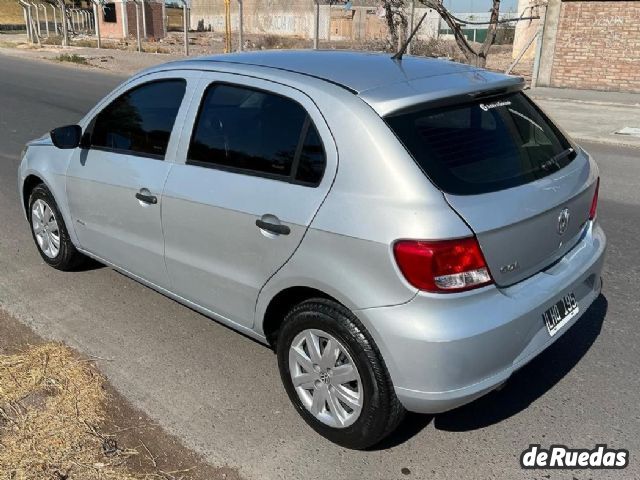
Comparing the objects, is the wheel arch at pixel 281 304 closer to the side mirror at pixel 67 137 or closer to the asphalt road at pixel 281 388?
the asphalt road at pixel 281 388

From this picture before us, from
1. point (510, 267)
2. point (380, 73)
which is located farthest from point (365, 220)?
point (380, 73)

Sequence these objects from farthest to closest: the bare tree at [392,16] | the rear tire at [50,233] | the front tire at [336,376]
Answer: the bare tree at [392,16], the rear tire at [50,233], the front tire at [336,376]

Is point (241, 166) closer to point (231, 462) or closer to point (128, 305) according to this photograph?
point (231, 462)

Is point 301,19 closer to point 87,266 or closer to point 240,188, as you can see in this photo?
point 87,266

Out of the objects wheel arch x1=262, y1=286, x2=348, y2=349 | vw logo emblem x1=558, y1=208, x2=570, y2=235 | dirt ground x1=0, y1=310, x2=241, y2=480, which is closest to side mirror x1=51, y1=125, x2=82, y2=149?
dirt ground x1=0, y1=310, x2=241, y2=480

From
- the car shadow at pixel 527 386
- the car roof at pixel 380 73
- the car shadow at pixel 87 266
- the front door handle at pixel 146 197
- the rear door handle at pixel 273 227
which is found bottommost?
the car shadow at pixel 87 266

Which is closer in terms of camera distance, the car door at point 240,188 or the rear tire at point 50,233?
the car door at point 240,188

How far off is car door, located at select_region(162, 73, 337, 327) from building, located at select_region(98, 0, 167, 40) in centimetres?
4315

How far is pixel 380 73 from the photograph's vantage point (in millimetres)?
3189

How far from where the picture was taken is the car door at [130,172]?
3.64 m

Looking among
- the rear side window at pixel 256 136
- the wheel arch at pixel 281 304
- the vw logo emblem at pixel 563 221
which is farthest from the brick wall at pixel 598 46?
the wheel arch at pixel 281 304

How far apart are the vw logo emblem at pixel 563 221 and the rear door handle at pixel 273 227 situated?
1301 millimetres

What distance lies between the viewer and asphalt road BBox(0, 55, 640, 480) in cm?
290

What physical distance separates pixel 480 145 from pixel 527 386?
1.39 metres
